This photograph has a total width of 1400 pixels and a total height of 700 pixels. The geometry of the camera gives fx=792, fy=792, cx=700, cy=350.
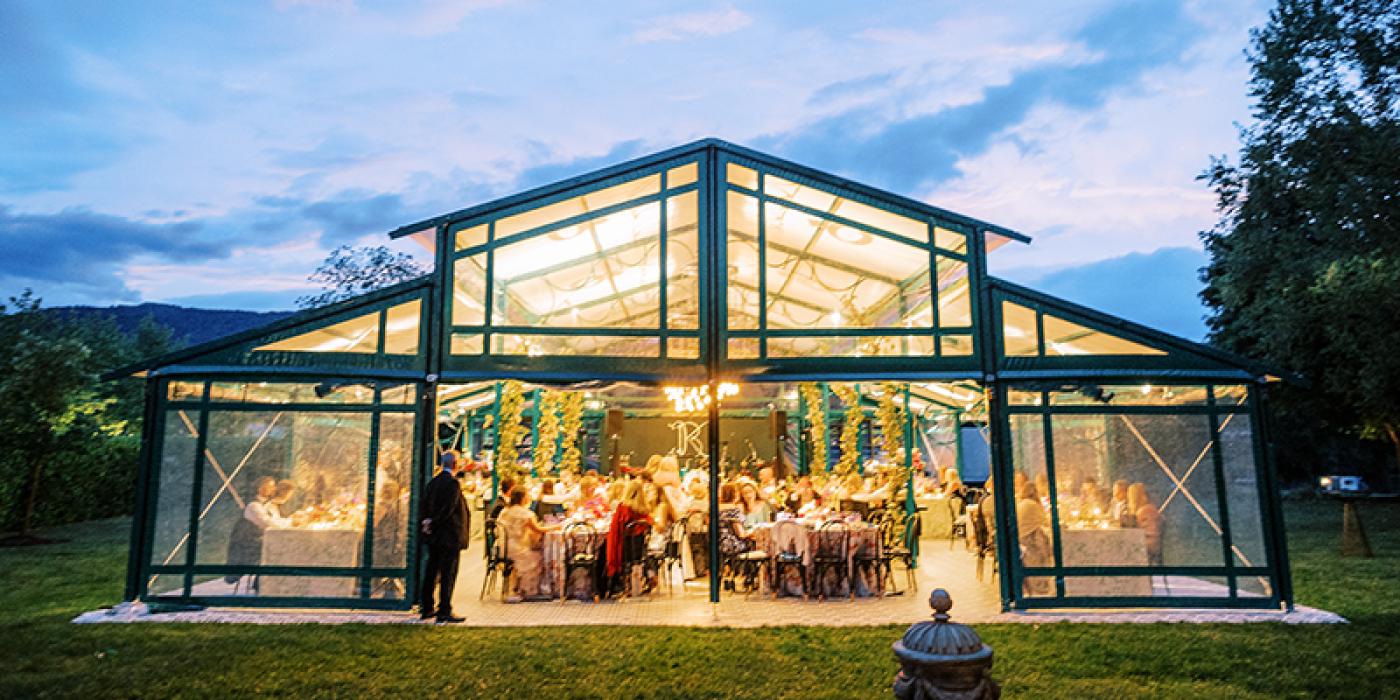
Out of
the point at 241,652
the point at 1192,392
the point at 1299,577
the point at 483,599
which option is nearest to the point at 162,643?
the point at 241,652

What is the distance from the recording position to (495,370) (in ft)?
26.2

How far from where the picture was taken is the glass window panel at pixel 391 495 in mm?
7527

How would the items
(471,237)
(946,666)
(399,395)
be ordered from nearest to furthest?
(946,666), (399,395), (471,237)

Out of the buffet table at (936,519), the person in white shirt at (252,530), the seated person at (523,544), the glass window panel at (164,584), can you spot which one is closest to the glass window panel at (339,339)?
the person in white shirt at (252,530)

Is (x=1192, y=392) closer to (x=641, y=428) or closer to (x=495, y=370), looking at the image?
(x=495, y=370)

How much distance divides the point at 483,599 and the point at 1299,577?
31.3 ft

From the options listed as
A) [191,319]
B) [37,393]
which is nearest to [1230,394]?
[37,393]

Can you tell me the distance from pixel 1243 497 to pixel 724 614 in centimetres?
507

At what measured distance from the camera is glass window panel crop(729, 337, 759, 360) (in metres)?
8.22

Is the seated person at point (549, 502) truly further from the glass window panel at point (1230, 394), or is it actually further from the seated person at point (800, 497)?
the glass window panel at point (1230, 394)

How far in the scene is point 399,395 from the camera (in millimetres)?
7742

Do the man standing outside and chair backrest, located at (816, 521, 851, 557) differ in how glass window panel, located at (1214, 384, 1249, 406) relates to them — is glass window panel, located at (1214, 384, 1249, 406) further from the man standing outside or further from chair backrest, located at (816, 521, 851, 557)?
the man standing outside

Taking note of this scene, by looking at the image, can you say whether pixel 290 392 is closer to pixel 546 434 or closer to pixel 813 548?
pixel 813 548

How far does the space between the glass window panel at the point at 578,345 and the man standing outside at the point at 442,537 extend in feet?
4.57
